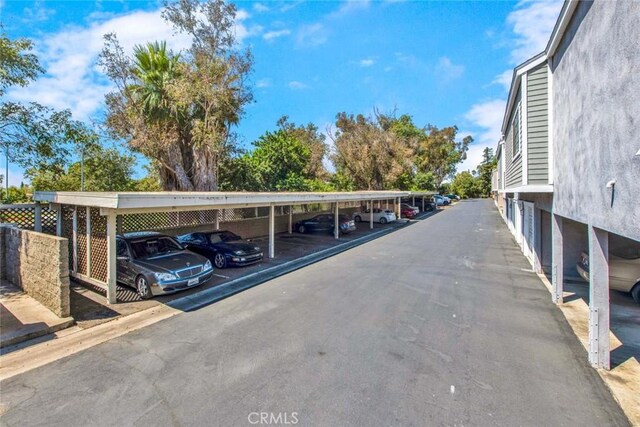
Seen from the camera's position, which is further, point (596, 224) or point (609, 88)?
point (596, 224)

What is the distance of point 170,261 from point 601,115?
28.3 feet

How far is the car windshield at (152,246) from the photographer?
816cm

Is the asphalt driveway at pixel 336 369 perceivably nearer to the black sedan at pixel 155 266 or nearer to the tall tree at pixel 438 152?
the black sedan at pixel 155 266

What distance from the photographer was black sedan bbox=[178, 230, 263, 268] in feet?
33.9

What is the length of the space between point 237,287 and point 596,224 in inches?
292

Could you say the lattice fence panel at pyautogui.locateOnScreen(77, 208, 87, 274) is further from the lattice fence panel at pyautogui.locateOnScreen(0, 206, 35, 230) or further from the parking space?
the lattice fence panel at pyautogui.locateOnScreen(0, 206, 35, 230)

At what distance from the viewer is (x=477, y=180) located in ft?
230

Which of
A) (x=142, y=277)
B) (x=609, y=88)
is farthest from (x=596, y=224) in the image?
(x=142, y=277)

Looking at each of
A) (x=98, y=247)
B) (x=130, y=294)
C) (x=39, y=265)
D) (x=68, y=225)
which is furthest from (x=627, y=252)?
(x=68, y=225)

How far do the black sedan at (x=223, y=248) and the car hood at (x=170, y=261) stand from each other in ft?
5.79

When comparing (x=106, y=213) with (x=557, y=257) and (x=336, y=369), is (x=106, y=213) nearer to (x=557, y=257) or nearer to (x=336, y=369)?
(x=336, y=369)

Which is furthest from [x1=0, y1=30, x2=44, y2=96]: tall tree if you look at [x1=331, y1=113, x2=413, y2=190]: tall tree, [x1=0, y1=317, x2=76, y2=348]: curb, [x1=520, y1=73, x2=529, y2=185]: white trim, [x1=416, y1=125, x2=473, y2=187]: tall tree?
[x1=416, y1=125, x2=473, y2=187]: tall tree

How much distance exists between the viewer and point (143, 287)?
7547 millimetres

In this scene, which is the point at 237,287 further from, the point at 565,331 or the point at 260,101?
the point at 260,101
